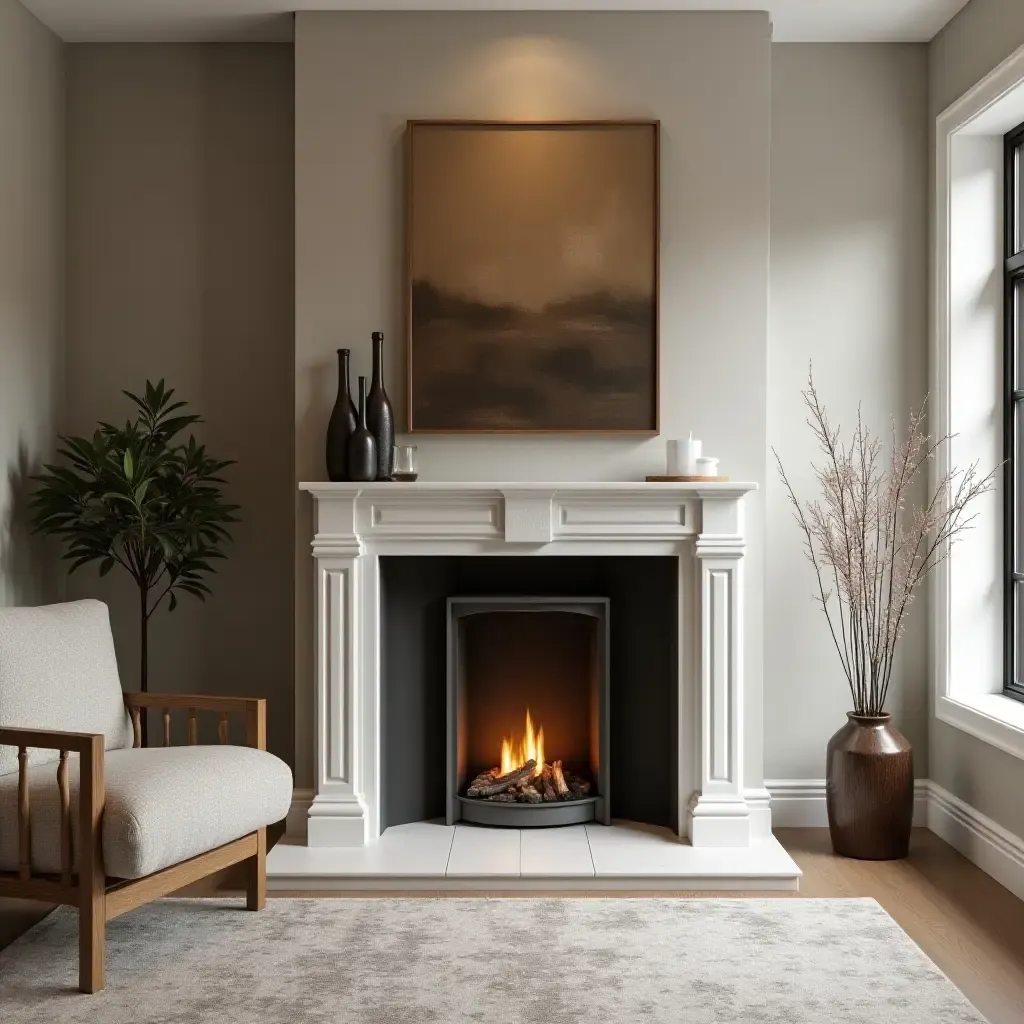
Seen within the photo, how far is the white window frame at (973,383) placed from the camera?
160 inches

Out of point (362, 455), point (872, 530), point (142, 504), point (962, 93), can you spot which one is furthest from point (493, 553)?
point (962, 93)

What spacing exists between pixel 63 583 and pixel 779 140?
122 inches

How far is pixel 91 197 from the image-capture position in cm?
431

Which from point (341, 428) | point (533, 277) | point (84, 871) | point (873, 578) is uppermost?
point (533, 277)

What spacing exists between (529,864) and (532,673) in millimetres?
785

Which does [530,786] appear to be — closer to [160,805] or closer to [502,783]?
[502,783]

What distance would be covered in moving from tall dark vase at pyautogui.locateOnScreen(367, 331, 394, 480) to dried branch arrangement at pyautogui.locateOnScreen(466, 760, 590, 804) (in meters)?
1.14

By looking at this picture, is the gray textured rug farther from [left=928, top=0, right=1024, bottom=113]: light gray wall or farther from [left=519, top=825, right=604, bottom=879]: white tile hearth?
[left=928, top=0, right=1024, bottom=113]: light gray wall

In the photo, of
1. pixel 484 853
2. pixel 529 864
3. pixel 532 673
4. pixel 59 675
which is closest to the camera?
pixel 59 675

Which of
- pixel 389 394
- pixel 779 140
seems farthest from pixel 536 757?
pixel 779 140

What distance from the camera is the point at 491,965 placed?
2932mm

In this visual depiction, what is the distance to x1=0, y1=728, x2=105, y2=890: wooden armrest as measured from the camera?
2754mm

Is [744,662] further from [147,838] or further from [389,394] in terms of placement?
[147,838]

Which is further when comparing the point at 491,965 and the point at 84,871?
the point at 491,965
